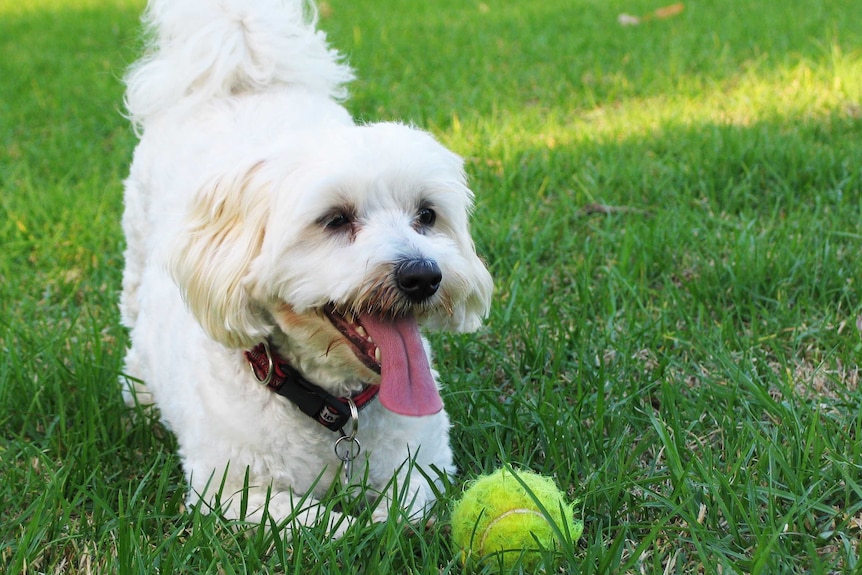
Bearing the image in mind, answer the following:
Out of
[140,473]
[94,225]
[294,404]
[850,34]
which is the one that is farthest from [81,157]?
[850,34]

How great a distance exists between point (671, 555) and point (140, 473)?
1516 millimetres

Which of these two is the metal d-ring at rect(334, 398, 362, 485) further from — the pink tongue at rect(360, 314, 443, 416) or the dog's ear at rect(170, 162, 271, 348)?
the dog's ear at rect(170, 162, 271, 348)

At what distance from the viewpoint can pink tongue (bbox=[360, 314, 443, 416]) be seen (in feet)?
7.14

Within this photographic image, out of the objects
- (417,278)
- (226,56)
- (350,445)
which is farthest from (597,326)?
(226,56)

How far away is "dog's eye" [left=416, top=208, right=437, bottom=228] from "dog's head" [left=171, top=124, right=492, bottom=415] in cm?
2

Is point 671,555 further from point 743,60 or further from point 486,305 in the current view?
point 743,60

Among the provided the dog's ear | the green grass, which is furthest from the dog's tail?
the dog's ear

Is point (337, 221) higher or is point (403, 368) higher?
point (337, 221)

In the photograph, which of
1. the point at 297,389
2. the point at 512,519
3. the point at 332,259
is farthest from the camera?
the point at 297,389

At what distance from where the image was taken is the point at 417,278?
216 centimetres

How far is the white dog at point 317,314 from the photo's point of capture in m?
2.18

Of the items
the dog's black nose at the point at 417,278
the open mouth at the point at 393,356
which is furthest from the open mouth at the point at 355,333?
the dog's black nose at the point at 417,278

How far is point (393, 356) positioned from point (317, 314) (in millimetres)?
210

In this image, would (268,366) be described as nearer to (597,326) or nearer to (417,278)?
(417,278)
